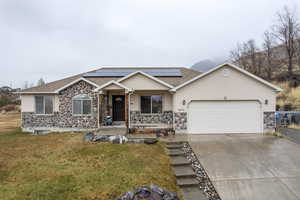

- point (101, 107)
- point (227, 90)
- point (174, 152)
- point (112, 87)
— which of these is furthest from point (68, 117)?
point (227, 90)

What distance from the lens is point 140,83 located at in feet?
38.0

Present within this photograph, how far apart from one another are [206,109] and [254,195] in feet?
21.1

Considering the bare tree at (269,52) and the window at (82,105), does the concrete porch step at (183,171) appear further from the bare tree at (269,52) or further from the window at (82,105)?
the bare tree at (269,52)

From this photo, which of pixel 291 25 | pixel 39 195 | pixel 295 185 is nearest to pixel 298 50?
pixel 291 25

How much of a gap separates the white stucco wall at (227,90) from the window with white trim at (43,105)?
9092mm

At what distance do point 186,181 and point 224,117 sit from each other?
6613 millimetres

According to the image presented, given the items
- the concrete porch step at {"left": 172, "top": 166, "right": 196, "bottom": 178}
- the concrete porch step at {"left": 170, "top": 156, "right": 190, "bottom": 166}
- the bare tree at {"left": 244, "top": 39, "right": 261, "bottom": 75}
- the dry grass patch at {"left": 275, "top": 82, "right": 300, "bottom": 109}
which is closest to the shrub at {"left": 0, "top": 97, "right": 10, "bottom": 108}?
the concrete porch step at {"left": 170, "top": 156, "right": 190, "bottom": 166}

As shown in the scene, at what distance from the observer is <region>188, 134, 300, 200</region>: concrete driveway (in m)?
4.66

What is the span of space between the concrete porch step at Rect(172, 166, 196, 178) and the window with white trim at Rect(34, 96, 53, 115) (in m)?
10.2

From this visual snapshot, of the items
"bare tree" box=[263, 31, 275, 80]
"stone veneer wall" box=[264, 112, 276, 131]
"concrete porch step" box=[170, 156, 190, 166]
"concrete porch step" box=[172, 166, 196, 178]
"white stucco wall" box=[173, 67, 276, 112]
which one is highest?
"bare tree" box=[263, 31, 275, 80]

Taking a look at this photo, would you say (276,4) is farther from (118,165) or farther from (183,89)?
(118,165)

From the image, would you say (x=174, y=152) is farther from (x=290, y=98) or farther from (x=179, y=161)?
(x=290, y=98)

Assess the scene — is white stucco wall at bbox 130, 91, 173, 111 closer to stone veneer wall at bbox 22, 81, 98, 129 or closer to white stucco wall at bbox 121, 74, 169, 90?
white stucco wall at bbox 121, 74, 169, 90

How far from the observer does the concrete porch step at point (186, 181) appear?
5020mm
